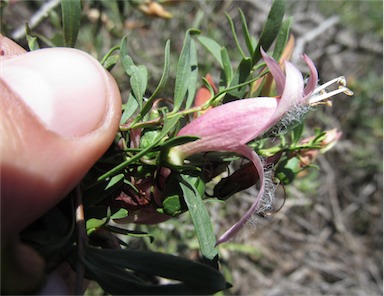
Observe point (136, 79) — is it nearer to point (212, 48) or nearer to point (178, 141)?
point (178, 141)

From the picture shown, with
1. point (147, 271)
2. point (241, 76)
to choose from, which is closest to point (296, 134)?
point (241, 76)

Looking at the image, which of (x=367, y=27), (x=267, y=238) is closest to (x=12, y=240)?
(x=267, y=238)

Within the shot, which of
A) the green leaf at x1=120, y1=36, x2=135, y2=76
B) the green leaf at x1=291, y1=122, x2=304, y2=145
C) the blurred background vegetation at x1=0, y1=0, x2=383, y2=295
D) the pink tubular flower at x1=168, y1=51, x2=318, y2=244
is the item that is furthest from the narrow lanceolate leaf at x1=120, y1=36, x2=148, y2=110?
the blurred background vegetation at x1=0, y1=0, x2=383, y2=295

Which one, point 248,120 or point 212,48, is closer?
point 248,120

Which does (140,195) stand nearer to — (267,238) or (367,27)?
(267,238)

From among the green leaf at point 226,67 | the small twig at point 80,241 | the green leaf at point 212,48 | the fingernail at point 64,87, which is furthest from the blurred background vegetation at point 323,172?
the small twig at point 80,241

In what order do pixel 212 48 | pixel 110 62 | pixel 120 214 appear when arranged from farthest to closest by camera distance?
1. pixel 212 48
2. pixel 110 62
3. pixel 120 214

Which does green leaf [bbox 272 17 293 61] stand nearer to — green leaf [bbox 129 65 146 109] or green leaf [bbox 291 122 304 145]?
green leaf [bbox 291 122 304 145]
